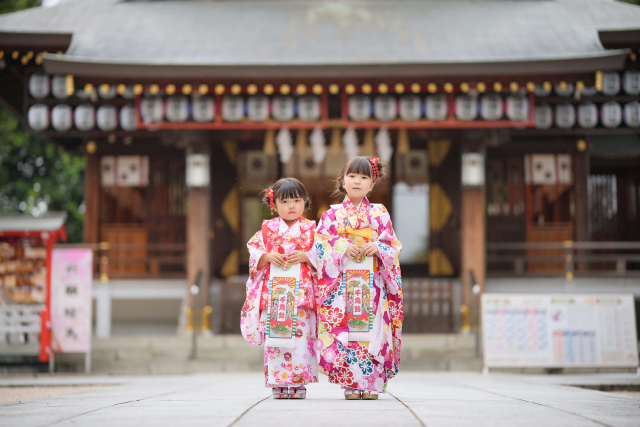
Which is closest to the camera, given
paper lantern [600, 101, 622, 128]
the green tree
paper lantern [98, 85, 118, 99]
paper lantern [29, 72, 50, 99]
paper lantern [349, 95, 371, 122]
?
paper lantern [349, 95, 371, 122]

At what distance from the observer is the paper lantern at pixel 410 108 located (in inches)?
445

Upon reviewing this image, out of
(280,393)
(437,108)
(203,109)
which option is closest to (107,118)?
(203,109)

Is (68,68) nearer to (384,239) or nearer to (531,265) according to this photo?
(384,239)

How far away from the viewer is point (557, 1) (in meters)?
14.7

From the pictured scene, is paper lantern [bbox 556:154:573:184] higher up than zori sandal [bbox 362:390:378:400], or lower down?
higher up

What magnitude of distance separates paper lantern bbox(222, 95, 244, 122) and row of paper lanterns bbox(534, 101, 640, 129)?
16.3 ft

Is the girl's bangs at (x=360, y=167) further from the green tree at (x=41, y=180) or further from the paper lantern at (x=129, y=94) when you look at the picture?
the green tree at (x=41, y=180)

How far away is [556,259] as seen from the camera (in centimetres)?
1196

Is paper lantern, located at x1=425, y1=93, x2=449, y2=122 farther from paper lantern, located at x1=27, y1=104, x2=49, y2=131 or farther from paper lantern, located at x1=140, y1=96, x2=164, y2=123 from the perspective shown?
paper lantern, located at x1=27, y1=104, x2=49, y2=131

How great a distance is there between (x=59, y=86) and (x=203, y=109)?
260 cm

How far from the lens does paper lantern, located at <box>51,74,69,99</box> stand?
11.8m

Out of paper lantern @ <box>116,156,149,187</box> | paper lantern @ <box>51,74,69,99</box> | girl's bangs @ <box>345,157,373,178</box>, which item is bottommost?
girl's bangs @ <box>345,157,373,178</box>

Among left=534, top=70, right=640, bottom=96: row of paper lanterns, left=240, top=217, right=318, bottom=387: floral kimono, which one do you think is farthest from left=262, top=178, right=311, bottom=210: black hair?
left=534, top=70, right=640, bottom=96: row of paper lanterns

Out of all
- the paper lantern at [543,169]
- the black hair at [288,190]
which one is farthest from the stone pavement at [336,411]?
the paper lantern at [543,169]
